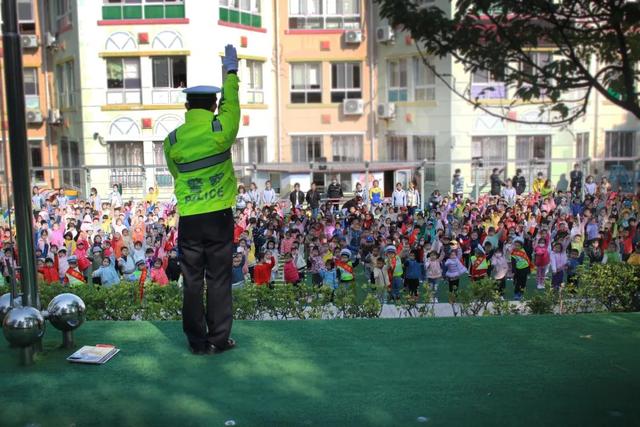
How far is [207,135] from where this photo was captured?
5.08m

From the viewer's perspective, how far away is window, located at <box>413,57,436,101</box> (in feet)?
90.7

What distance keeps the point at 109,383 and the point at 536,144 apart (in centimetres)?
2499

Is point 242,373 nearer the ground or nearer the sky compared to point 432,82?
nearer the ground

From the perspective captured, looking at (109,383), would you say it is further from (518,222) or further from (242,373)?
(518,222)

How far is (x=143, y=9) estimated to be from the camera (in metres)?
25.8

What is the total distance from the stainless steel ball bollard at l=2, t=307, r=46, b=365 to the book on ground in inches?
12.4

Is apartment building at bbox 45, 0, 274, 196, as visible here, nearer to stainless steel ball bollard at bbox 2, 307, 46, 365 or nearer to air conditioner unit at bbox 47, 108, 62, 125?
air conditioner unit at bbox 47, 108, 62, 125

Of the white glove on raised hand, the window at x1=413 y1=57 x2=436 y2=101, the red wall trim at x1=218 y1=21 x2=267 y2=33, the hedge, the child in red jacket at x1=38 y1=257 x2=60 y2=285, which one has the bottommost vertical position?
the child in red jacket at x1=38 y1=257 x2=60 y2=285

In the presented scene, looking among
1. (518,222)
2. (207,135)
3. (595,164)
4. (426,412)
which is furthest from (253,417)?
(595,164)

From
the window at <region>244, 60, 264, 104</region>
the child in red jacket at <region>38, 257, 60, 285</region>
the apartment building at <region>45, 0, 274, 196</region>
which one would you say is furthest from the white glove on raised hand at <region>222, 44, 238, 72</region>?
the window at <region>244, 60, 264, 104</region>

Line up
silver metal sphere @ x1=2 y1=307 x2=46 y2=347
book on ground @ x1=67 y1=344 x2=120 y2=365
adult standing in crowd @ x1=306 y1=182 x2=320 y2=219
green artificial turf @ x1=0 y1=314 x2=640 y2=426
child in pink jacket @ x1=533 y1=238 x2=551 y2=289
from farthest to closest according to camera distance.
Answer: adult standing in crowd @ x1=306 y1=182 x2=320 y2=219, child in pink jacket @ x1=533 y1=238 x2=551 y2=289, book on ground @ x1=67 y1=344 x2=120 y2=365, silver metal sphere @ x1=2 y1=307 x2=46 y2=347, green artificial turf @ x1=0 y1=314 x2=640 y2=426

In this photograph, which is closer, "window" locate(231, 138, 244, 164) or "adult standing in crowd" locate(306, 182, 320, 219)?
"adult standing in crowd" locate(306, 182, 320, 219)

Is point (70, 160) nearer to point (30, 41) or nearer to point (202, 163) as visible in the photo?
point (30, 41)

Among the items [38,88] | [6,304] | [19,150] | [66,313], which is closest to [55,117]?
[38,88]
